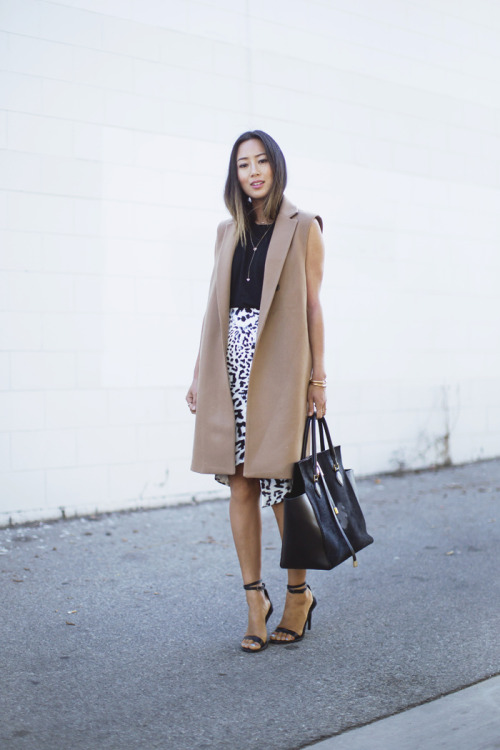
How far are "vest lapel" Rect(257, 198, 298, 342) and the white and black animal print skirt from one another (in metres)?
0.08

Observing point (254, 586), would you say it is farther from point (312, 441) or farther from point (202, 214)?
point (202, 214)

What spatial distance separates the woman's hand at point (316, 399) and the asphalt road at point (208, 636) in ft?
2.87

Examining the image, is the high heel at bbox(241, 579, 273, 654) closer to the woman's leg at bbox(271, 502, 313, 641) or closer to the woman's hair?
the woman's leg at bbox(271, 502, 313, 641)

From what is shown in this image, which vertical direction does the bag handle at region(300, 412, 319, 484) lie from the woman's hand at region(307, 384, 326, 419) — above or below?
below

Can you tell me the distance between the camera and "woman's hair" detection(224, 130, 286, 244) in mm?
2961

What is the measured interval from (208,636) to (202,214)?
3336 millimetres

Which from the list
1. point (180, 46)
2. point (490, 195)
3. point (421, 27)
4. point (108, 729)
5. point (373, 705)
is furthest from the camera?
point (490, 195)

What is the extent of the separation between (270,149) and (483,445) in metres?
5.02

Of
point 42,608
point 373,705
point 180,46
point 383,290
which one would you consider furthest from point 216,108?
point 373,705

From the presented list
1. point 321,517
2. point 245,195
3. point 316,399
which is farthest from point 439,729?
point 245,195

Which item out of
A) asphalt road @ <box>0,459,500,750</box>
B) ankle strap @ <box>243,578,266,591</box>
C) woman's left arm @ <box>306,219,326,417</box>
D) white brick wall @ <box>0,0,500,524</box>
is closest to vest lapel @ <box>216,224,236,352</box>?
woman's left arm @ <box>306,219,326,417</box>

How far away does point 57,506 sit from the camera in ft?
16.2

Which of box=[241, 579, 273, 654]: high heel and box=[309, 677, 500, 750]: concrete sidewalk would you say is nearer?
box=[309, 677, 500, 750]: concrete sidewalk

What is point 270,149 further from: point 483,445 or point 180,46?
point 483,445
